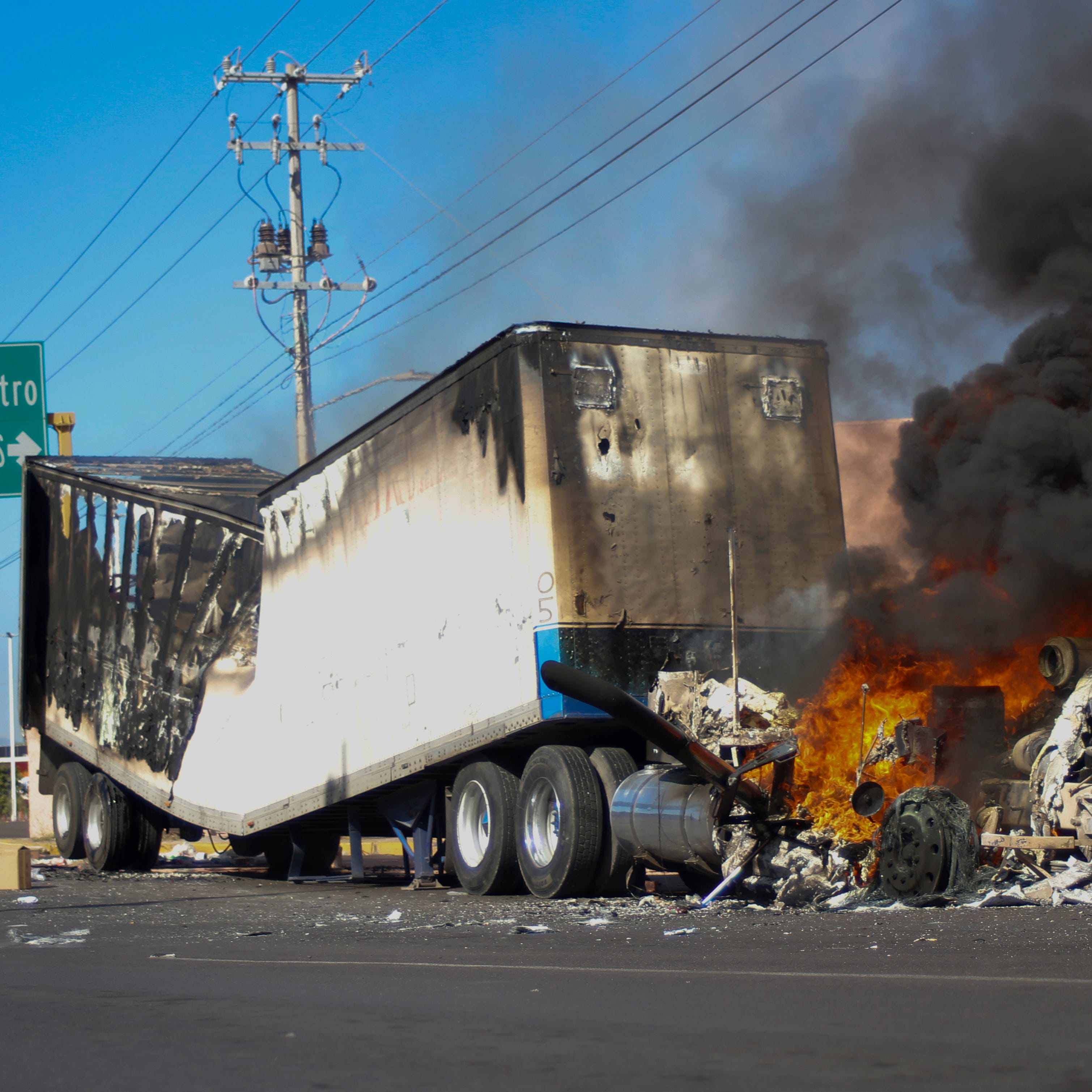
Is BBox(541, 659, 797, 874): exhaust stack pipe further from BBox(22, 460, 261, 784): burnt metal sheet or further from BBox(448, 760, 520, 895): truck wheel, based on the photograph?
BBox(22, 460, 261, 784): burnt metal sheet

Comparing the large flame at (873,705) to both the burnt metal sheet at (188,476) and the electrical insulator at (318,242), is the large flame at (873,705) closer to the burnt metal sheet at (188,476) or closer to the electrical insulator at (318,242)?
the burnt metal sheet at (188,476)

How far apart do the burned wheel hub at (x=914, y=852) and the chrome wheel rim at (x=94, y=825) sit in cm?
1304

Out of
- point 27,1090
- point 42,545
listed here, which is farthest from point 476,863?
point 42,545

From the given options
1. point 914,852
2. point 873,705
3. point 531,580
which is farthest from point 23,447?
point 914,852

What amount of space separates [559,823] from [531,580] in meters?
1.88

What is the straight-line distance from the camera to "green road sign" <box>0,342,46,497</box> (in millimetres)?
21109

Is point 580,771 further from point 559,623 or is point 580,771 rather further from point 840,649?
point 840,649

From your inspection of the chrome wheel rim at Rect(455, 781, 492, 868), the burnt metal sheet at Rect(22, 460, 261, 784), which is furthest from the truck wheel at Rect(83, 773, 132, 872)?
the chrome wheel rim at Rect(455, 781, 492, 868)

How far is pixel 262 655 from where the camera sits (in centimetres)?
1683

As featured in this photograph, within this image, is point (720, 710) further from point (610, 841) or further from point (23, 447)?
point (23, 447)

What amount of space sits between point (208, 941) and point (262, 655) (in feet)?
22.9

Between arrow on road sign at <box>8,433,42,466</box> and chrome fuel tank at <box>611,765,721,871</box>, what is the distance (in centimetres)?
1272

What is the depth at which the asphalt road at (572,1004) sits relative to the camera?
4613mm

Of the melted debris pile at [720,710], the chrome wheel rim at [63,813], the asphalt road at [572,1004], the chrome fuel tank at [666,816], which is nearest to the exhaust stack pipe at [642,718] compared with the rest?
the chrome fuel tank at [666,816]
